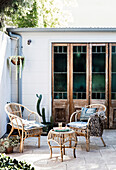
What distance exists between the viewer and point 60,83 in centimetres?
762

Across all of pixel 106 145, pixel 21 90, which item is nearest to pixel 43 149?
pixel 106 145

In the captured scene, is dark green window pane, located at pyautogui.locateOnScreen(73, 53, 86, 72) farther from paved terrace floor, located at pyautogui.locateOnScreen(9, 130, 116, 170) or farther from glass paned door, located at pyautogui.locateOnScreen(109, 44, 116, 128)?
paved terrace floor, located at pyautogui.locateOnScreen(9, 130, 116, 170)

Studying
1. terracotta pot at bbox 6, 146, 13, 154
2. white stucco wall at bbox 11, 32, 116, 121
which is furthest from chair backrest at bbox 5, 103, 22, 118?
terracotta pot at bbox 6, 146, 13, 154

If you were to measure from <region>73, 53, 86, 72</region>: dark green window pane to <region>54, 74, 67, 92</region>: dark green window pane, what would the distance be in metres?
0.40

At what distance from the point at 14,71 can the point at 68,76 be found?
4.73ft

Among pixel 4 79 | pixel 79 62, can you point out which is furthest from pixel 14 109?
pixel 79 62

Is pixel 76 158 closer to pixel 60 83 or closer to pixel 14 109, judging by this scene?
Result: pixel 14 109

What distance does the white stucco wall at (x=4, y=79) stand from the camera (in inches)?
253

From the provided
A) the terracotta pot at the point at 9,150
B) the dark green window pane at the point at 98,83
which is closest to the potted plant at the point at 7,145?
the terracotta pot at the point at 9,150

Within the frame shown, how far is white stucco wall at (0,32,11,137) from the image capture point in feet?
21.1

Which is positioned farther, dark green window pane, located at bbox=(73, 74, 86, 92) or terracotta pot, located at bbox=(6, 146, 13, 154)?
dark green window pane, located at bbox=(73, 74, 86, 92)

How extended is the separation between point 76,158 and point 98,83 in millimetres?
3128

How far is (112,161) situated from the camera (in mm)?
4699

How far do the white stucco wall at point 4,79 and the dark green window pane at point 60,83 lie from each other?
124 centimetres
